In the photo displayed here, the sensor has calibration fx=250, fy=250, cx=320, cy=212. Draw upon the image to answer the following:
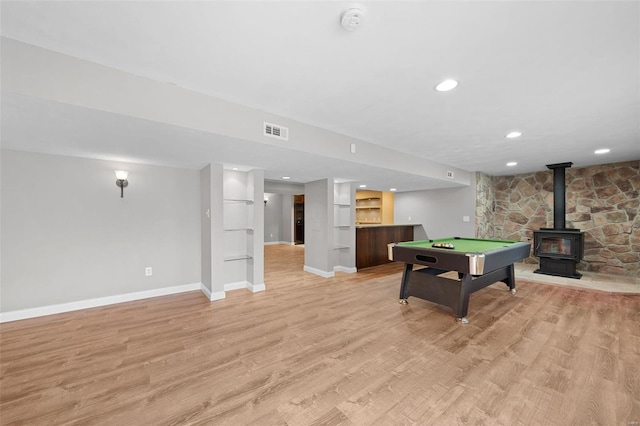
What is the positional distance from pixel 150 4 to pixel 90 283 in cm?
388

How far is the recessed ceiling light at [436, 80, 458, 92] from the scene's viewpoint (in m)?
2.07

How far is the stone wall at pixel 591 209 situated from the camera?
5.18m

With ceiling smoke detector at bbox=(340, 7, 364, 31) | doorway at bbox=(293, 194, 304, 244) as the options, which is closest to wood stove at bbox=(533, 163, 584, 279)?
ceiling smoke detector at bbox=(340, 7, 364, 31)

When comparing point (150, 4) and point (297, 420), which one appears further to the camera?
point (297, 420)

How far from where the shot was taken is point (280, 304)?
3629 millimetres

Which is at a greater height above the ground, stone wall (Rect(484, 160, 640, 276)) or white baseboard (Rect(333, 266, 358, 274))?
stone wall (Rect(484, 160, 640, 276))

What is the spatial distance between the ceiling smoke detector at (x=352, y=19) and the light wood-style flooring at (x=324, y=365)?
2.39 meters

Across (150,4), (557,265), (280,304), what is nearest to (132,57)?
(150,4)

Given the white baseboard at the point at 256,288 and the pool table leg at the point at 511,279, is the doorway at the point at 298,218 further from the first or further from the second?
the pool table leg at the point at 511,279

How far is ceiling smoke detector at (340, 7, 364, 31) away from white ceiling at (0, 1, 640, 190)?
36 mm

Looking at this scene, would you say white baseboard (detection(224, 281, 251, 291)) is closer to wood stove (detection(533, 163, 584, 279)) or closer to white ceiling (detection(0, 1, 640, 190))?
white ceiling (detection(0, 1, 640, 190))

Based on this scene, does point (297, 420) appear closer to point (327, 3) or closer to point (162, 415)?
point (162, 415)

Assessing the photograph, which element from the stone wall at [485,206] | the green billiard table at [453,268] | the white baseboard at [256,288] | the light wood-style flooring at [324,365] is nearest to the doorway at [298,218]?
the white baseboard at [256,288]

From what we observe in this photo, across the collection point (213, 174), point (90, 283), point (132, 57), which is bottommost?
point (90, 283)
